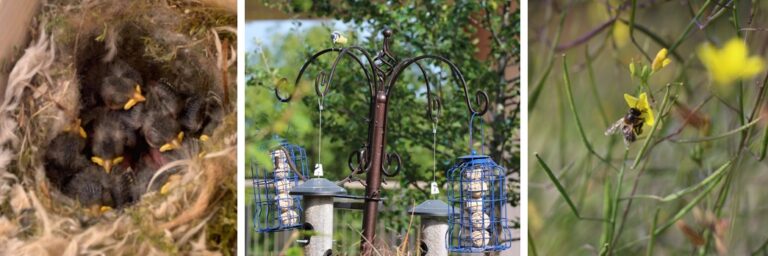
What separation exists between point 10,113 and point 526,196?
6.49ft

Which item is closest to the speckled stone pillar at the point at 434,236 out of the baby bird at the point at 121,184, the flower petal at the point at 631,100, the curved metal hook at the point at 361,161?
the curved metal hook at the point at 361,161

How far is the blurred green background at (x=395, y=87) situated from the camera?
5551mm

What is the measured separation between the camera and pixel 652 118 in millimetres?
3518

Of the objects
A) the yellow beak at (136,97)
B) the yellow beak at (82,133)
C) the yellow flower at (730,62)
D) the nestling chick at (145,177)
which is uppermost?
the yellow flower at (730,62)

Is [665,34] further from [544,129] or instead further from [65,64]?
[65,64]

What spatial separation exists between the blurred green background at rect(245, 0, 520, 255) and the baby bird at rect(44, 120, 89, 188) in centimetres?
190

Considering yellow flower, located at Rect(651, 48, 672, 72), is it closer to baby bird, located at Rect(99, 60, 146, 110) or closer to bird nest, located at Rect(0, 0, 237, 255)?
bird nest, located at Rect(0, 0, 237, 255)

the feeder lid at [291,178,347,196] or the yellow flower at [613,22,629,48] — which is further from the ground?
the yellow flower at [613,22,629,48]

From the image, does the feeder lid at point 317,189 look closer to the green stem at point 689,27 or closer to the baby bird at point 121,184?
the baby bird at point 121,184

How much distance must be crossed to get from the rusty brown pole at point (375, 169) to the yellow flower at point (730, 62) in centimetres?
128

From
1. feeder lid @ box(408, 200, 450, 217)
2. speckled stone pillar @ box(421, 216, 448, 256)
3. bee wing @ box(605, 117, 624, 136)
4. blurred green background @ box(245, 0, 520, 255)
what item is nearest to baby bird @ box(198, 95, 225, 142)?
feeder lid @ box(408, 200, 450, 217)

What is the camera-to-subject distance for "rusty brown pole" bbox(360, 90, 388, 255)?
4109 millimetres

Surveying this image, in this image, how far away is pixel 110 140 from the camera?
3773 millimetres

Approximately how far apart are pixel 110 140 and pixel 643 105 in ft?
6.36
